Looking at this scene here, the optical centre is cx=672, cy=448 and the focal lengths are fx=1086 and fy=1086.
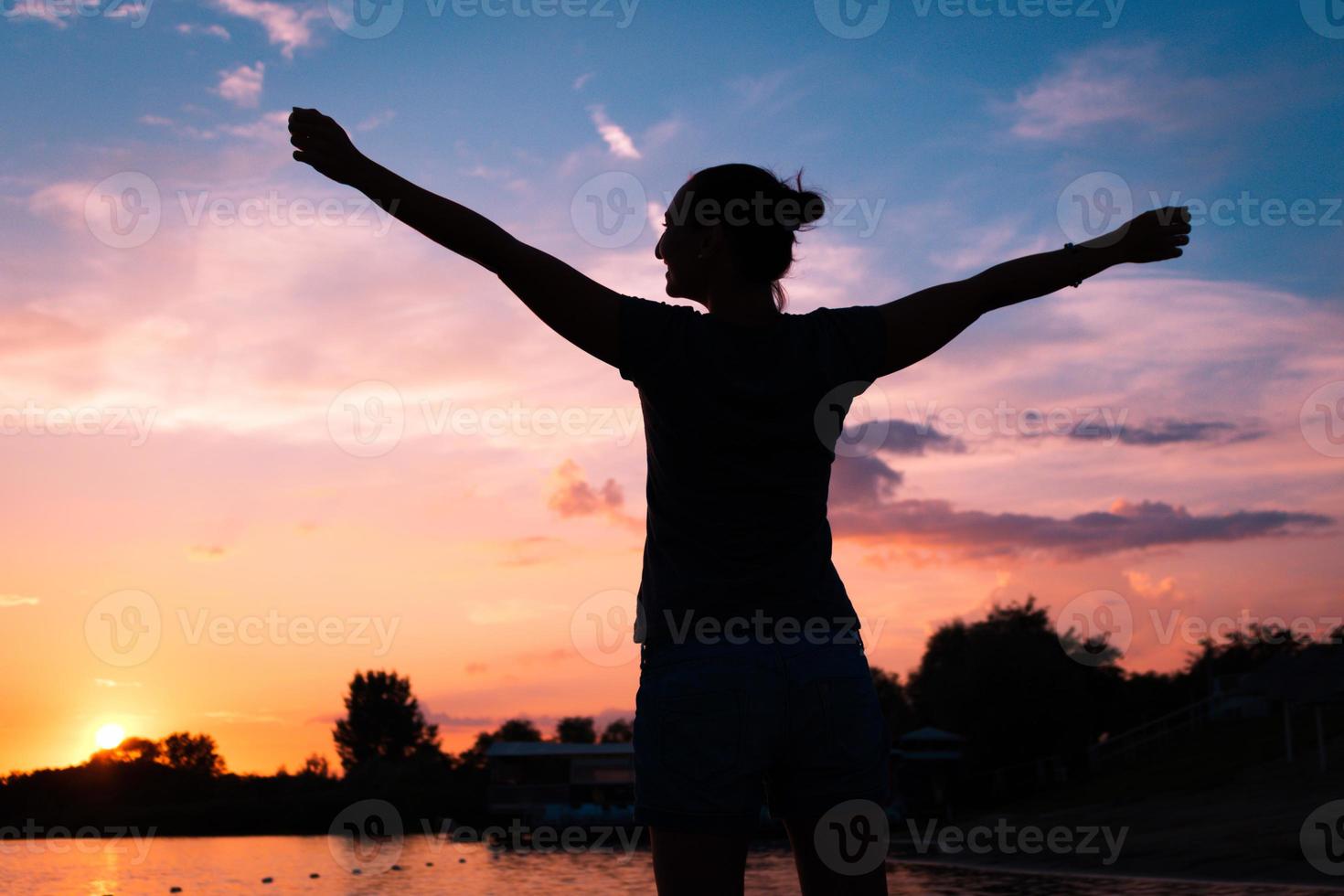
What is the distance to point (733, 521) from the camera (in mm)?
1928

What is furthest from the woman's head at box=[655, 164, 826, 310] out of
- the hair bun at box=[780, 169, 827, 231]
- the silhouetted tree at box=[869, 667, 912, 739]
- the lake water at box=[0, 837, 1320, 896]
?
the silhouetted tree at box=[869, 667, 912, 739]

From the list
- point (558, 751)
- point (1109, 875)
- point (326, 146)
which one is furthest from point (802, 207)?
point (558, 751)

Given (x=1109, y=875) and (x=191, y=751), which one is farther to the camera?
(x=191, y=751)

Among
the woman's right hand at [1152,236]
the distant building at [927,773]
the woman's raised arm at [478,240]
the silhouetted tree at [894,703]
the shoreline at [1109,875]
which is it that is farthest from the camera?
the silhouetted tree at [894,703]

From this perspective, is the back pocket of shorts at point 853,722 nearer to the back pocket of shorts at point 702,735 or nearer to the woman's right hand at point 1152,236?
the back pocket of shorts at point 702,735

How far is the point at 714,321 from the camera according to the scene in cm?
197

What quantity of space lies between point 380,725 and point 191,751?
624 inches

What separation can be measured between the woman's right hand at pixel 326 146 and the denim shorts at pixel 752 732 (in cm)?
97

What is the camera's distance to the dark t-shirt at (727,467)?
1910mm

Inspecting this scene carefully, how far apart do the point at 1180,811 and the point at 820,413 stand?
97.4ft

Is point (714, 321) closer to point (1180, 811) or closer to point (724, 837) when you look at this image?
point (724, 837)

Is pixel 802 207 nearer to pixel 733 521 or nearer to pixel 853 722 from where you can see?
pixel 733 521

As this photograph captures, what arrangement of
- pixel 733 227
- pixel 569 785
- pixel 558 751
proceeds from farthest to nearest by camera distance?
pixel 558 751 → pixel 569 785 → pixel 733 227

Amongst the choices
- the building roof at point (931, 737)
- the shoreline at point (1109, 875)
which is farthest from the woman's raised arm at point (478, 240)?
the building roof at point (931, 737)
